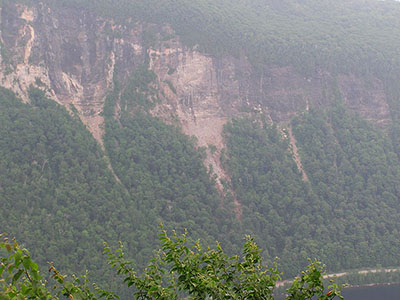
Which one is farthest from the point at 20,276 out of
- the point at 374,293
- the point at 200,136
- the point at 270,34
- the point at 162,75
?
the point at 270,34

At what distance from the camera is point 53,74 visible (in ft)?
248

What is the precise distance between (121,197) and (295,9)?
71.5 m

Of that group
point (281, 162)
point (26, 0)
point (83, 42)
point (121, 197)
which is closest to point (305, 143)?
point (281, 162)

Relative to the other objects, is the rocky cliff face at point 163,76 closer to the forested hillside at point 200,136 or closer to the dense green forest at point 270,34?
the forested hillside at point 200,136

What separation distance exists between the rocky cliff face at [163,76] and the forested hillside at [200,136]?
0.25 meters

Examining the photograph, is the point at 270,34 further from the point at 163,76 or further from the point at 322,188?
the point at 322,188

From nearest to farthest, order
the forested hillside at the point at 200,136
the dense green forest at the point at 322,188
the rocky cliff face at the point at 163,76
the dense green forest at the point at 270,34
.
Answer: the forested hillside at the point at 200,136 < the dense green forest at the point at 322,188 < the rocky cliff face at the point at 163,76 < the dense green forest at the point at 270,34

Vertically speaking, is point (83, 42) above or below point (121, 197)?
above

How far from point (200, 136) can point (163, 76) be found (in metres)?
13.2

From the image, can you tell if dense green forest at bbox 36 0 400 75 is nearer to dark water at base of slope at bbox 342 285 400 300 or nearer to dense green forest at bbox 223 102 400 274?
dense green forest at bbox 223 102 400 274

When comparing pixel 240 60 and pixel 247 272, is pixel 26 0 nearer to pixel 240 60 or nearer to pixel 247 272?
pixel 240 60

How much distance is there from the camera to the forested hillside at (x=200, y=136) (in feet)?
198

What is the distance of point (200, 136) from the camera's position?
256 ft

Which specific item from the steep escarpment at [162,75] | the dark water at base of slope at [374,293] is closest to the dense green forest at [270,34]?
the steep escarpment at [162,75]
